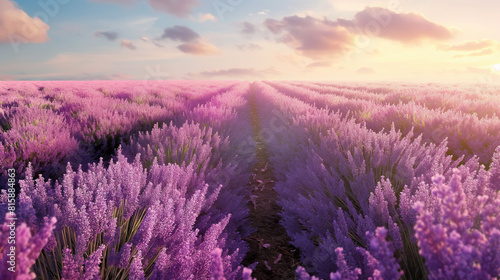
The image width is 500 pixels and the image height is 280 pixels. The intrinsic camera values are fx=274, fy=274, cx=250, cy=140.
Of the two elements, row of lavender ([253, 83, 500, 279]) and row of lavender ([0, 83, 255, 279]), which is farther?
row of lavender ([0, 83, 255, 279])

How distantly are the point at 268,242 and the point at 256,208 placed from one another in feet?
2.82

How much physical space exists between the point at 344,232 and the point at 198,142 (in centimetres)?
235

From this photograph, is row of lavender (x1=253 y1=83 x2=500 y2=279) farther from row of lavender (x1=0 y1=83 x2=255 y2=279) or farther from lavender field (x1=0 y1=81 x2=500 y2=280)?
row of lavender (x1=0 y1=83 x2=255 y2=279)

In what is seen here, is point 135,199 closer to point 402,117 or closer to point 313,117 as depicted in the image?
point 313,117

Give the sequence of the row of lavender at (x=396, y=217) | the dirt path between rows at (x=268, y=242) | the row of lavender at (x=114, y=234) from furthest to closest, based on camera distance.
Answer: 1. the dirt path between rows at (x=268, y=242)
2. the row of lavender at (x=114, y=234)
3. the row of lavender at (x=396, y=217)

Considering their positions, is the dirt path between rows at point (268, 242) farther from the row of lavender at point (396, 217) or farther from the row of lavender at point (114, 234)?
the row of lavender at point (114, 234)

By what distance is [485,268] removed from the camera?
2.55ft

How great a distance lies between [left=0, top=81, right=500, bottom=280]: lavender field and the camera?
782 millimetres

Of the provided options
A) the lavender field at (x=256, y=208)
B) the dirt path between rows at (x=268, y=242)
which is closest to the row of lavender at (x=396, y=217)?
the lavender field at (x=256, y=208)

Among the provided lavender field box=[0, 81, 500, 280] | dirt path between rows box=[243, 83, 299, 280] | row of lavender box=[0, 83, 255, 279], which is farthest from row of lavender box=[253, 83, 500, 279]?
row of lavender box=[0, 83, 255, 279]

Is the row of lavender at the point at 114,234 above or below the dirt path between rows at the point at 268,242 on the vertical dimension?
above

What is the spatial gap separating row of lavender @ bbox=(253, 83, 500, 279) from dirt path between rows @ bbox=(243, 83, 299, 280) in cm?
28

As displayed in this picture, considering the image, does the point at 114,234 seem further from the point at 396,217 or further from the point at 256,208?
the point at 256,208

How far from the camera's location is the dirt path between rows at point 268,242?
2551 mm
